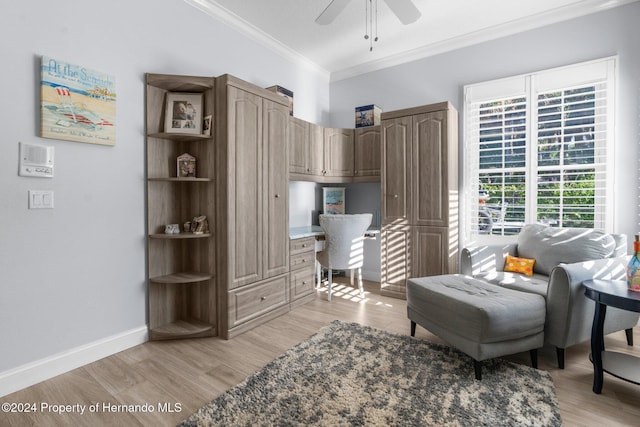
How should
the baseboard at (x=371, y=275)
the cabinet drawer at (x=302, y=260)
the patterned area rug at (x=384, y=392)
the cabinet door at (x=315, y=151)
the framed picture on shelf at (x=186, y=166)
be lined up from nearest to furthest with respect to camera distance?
the patterned area rug at (x=384, y=392)
the framed picture on shelf at (x=186, y=166)
the cabinet drawer at (x=302, y=260)
the cabinet door at (x=315, y=151)
the baseboard at (x=371, y=275)

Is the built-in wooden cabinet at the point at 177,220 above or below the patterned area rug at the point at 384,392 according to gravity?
above

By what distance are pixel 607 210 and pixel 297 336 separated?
10.1ft

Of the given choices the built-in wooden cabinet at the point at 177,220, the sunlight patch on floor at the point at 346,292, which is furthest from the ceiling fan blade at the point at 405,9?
the sunlight patch on floor at the point at 346,292

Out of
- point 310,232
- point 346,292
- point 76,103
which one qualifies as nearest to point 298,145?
point 310,232

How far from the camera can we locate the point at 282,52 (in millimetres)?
3949

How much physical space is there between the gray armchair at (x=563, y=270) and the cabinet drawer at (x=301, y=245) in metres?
1.58

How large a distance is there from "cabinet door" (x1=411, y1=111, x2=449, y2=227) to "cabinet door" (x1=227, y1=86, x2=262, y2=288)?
1765 millimetres

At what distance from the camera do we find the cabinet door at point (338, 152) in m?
4.09

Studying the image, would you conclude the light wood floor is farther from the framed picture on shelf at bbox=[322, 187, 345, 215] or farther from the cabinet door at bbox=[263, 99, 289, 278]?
the framed picture on shelf at bbox=[322, 187, 345, 215]

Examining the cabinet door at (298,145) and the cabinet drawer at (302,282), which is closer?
the cabinet drawer at (302,282)

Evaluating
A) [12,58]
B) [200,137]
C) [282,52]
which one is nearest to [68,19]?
[12,58]

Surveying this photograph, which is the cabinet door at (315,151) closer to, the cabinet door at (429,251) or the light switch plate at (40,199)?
the cabinet door at (429,251)

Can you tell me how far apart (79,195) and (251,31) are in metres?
2.48

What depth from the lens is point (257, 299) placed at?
286 cm
